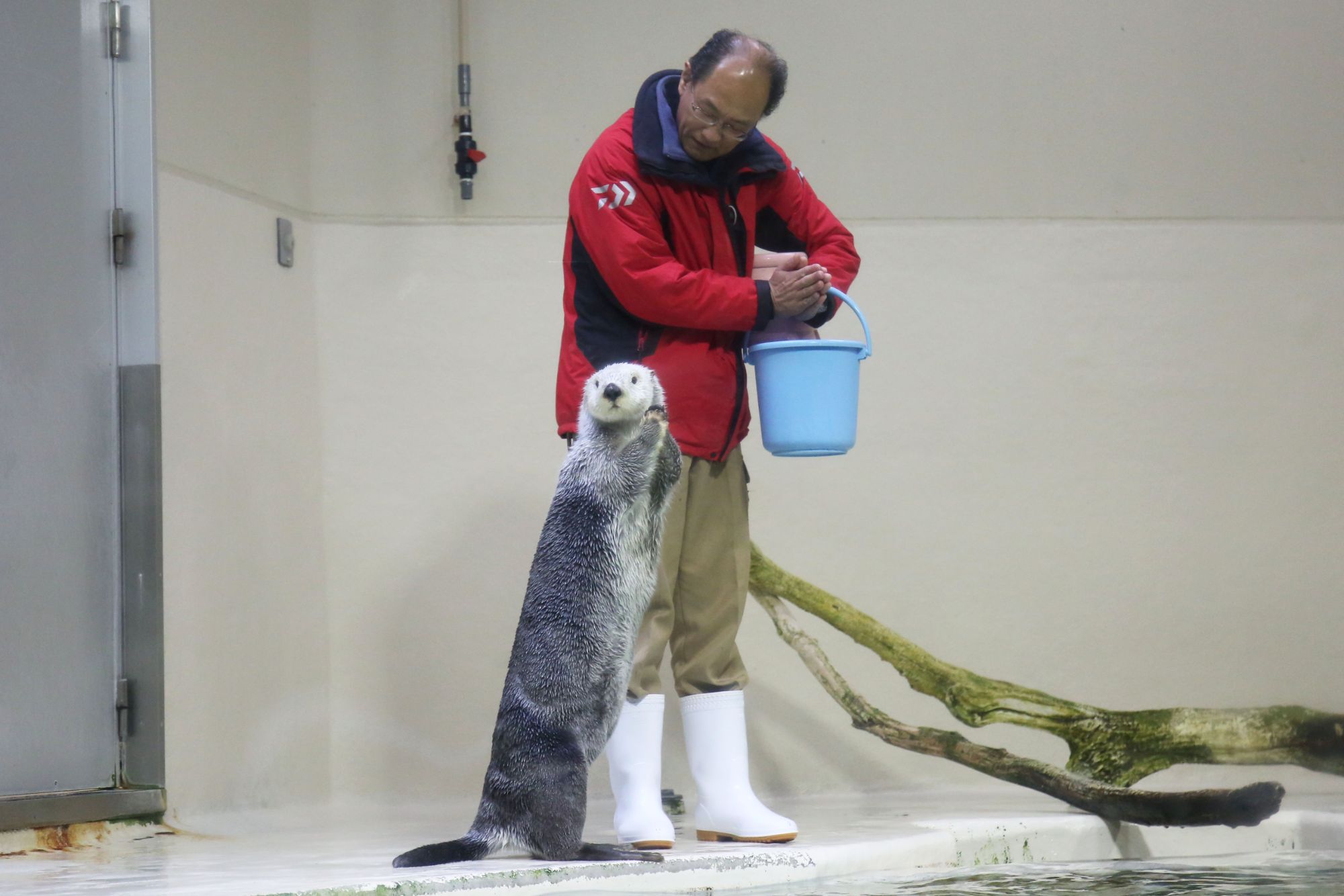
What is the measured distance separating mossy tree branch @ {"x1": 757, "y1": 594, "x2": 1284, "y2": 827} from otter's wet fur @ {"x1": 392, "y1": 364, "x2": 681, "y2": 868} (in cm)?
124

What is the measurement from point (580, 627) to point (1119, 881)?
4.01ft

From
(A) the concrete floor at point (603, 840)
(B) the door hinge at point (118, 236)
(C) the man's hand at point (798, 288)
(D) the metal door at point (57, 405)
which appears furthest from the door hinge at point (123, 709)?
(C) the man's hand at point (798, 288)

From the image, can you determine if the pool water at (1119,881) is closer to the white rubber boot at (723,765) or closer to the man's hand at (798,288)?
the white rubber boot at (723,765)

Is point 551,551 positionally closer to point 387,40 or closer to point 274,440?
point 274,440

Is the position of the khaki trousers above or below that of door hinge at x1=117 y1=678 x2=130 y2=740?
above

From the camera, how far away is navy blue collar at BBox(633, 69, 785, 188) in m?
2.56

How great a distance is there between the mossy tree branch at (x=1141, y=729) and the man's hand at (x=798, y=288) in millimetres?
1393

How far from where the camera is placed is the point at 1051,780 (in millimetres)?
3252

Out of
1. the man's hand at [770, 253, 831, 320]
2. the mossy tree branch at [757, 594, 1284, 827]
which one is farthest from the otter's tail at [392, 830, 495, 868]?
the mossy tree branch at [757, 594, 1284, 827]

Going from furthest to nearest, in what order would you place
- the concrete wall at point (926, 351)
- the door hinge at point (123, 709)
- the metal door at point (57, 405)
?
the concrete wall at point (926, 351), the door hinge at point (123, 709), the metal door at point (57, 405)

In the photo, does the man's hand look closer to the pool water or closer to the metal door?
the pool water

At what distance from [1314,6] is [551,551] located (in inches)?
142

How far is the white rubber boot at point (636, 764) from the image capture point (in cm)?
255

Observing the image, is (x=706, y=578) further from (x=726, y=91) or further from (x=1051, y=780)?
(x=1051, y=780)
